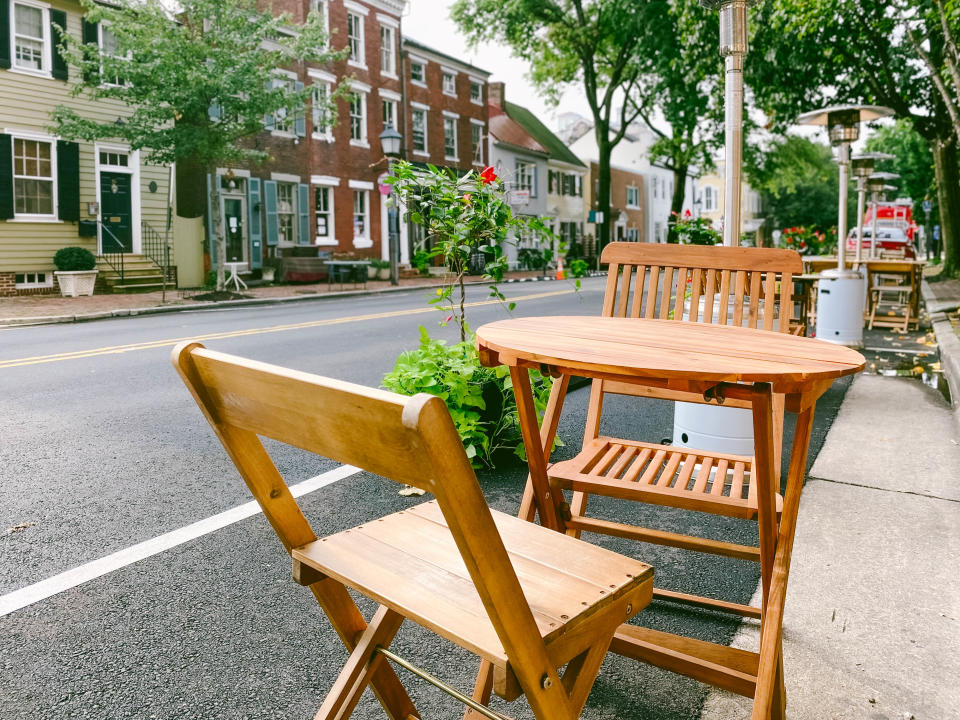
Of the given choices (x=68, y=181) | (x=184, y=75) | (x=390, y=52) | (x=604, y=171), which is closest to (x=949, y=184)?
(x=604, y=171)

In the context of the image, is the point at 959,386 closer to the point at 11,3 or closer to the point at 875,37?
the point at 875,37

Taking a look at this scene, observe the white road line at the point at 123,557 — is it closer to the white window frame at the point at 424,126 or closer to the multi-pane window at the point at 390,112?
the multi-pane window at the point at 390,112

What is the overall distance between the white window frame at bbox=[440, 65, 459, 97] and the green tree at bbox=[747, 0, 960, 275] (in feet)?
51.3

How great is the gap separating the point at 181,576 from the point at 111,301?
15.0m

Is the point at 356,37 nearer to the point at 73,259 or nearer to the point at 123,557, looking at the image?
the point at 73,259

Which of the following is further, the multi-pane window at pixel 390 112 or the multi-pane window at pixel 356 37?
the multi-pane window at pixel 390 112

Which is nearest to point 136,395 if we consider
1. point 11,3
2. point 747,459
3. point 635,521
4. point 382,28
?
point 635,521

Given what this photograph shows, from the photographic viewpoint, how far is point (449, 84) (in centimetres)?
3403

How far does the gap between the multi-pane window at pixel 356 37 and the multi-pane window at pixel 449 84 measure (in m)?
5.33

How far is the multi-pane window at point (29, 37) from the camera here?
17.8 metres

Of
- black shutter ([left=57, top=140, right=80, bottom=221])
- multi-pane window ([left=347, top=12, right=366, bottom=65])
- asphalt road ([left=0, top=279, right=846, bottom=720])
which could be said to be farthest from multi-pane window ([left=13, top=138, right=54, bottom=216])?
multi-pane window ([left=347, top=12, right=366, bottom=65])

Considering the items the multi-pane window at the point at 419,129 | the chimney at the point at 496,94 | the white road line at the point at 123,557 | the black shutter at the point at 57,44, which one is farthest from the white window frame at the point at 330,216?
the white road line at the point at 123,557

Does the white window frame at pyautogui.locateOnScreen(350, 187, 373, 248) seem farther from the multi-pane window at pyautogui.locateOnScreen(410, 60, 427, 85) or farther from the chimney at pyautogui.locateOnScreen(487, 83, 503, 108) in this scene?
the chimney at pyautogui.locateOnScreen(487, 83, 503, 108)

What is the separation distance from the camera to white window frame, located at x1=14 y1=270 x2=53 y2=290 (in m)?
17.5
